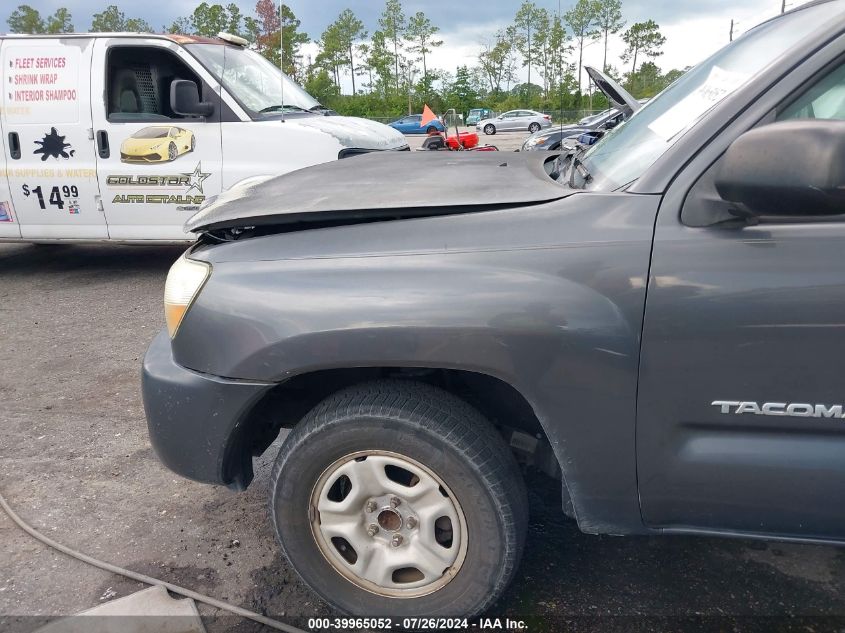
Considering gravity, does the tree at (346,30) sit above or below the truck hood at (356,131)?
above

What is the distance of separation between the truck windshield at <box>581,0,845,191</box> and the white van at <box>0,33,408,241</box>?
11.7 feet

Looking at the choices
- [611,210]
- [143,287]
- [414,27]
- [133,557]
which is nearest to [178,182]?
[143,287]

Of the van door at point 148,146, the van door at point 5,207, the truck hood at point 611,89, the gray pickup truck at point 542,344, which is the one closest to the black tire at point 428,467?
the gray pickup truck at point 542,344

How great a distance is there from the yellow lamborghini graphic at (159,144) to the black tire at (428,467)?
4397mm

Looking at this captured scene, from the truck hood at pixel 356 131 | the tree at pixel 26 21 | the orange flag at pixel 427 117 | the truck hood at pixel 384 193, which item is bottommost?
the truck hood at pixel 384 193

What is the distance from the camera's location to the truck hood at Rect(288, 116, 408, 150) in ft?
18.4

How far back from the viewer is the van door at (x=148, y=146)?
5714 mm

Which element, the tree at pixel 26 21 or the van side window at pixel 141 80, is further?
the tree at pixel 26 21

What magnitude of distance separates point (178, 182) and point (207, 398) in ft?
13.9

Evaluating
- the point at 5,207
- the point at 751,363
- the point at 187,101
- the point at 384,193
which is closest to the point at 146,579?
the point at 384,193

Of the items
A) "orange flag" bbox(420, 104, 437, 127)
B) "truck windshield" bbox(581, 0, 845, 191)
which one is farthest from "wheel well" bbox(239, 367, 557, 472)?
"orange flag" bbox(420, 104, 437, 127)

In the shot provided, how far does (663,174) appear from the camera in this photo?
174 cm

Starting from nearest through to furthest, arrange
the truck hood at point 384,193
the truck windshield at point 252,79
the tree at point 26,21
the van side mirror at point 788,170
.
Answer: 1. the van side mirror at point 788,170
2. the truck hood at point 384,193
3. the truck windshield at point 252,79
4. the tree at point 26,21

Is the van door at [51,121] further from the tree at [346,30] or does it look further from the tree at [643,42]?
the tree at [346,30]
